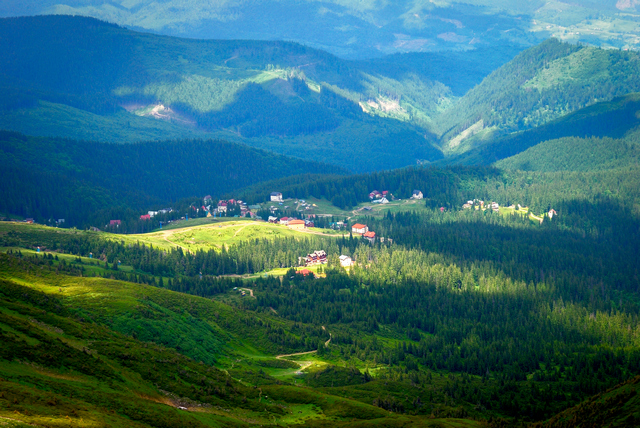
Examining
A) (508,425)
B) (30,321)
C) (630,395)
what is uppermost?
(30,321)

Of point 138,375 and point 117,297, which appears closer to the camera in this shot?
point 138,375

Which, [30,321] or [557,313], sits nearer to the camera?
[30,321]

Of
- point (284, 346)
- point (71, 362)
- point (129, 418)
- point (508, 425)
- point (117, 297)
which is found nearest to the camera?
point (129, 418)

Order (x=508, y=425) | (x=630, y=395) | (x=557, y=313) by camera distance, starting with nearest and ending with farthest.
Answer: (x=630, y=395), (x=508, y=425), (x=557, y=313)

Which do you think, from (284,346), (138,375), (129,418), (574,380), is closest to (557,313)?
(574,380)

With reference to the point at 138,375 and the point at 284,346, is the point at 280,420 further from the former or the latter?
the point at 284,346

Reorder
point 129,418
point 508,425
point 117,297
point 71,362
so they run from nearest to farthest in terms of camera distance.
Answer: point 129,418 → point 71,362 → point 508,425 → point 117,297

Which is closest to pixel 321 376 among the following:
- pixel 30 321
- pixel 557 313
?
pixel 30 321

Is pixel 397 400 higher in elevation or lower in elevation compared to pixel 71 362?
lower

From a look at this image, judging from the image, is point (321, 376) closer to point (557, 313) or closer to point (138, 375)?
point (138, 375)
